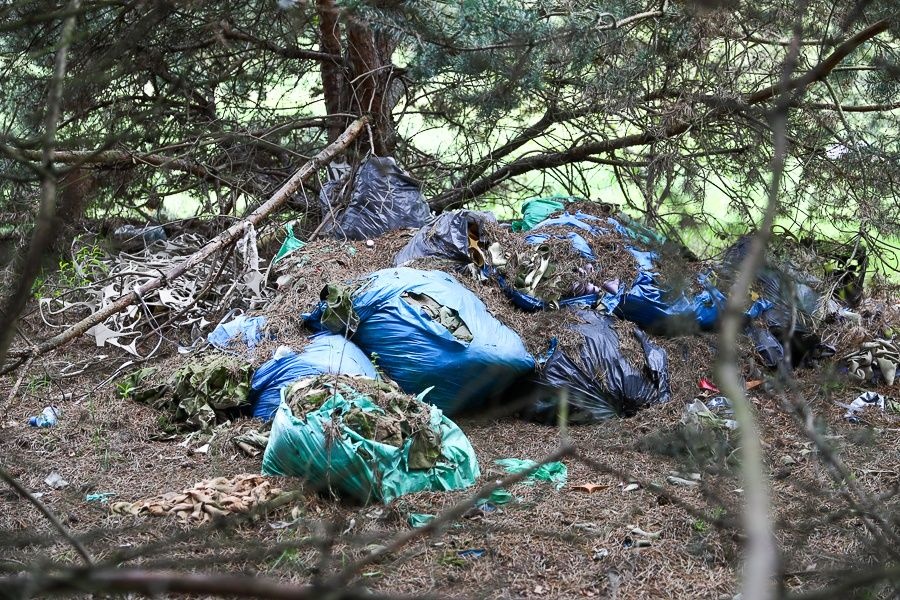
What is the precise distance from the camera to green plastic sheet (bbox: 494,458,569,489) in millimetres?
3402

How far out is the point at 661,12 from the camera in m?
5.11

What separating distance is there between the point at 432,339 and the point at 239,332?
107cm

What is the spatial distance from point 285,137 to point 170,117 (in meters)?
0.83

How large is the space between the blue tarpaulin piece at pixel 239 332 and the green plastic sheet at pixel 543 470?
4.66ft

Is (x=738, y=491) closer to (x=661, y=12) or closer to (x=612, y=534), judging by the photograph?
(x=612, y=534)

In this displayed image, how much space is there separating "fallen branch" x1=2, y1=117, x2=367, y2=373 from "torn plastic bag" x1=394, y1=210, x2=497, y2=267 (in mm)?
967

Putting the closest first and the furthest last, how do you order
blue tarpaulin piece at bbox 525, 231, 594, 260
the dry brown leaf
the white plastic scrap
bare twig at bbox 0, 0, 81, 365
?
bare twig at bbox 0, 0, 81, 365
the dry brown leaf
the white plastic scrap
blue tarpaulin piece at bbox 525, 231, 594, 260

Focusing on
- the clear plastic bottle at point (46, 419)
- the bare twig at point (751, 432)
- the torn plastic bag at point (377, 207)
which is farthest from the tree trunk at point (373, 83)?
the bare twig at point (751, 432)

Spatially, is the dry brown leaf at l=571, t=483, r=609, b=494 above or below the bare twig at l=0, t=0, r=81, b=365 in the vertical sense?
below

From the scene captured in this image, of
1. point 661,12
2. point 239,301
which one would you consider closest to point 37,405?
point 239,301

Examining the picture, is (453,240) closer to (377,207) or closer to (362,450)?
(377,207)

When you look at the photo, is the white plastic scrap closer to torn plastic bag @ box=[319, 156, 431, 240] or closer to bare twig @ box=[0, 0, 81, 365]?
torn plastic bag @ box=[319, 156, 431, 240]

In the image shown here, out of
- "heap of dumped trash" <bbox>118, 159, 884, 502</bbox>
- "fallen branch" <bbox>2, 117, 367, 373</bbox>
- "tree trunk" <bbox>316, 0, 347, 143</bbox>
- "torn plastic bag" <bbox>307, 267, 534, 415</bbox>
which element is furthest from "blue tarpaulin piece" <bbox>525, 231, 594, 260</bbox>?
"tree trunk" <bbox>316, 0, 347, 143</bbox>

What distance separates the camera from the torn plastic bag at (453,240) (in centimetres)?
468
